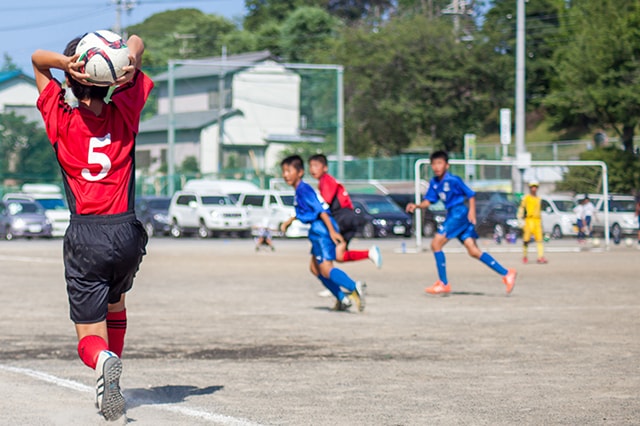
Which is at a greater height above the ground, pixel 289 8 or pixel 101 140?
pixel 289 8

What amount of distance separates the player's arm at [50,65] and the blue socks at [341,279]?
22.0 ft

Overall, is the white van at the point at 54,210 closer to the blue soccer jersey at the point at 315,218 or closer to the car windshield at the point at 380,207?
the car windshield at the point at 380,207

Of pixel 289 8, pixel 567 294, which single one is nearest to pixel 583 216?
pixel 567 294

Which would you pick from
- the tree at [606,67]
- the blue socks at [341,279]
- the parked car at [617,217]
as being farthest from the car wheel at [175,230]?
the blue socks at [341,279]

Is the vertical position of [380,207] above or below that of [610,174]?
below

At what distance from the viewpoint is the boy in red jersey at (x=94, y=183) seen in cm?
563

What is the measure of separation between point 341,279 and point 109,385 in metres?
6.78

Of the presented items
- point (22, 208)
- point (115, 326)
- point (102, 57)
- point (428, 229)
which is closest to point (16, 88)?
point (22, 208)

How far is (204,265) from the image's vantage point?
22766mm

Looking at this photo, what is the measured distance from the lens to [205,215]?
4034 centimetres

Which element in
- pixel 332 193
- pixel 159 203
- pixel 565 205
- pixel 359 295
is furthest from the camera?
pixel 159 203

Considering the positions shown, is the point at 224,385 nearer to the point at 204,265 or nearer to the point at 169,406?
the point at 169,406

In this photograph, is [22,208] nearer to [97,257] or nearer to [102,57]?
[97,257]

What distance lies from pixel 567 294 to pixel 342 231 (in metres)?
3.46
